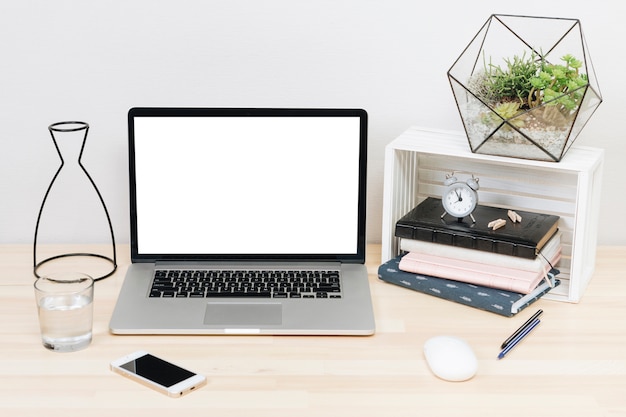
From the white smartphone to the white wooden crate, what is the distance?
508mm

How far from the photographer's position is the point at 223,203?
1.43 metres

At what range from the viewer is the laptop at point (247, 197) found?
1.40 m

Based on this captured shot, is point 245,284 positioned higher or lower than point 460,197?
lower

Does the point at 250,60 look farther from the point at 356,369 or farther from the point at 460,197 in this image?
the point at 356,369

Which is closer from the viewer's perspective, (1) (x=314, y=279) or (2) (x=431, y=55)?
(1) (x=314, y=279)

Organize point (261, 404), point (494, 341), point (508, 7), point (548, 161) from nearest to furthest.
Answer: point (261, 404) < point (494, 341) < point (548, 161) < point (508, 7)

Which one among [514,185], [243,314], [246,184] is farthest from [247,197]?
[514,185]

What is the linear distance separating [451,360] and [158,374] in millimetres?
392

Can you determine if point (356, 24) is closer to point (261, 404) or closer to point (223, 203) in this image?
point (223, 203)

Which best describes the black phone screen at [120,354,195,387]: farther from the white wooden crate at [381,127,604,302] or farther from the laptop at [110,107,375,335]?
the white wooden crate at [381,127,604,302]

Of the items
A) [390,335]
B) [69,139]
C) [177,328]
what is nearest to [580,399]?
[390,335]

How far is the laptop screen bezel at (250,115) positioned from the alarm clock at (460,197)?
0.14 metres

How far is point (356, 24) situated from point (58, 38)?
560mm

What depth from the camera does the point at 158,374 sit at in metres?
1.09
